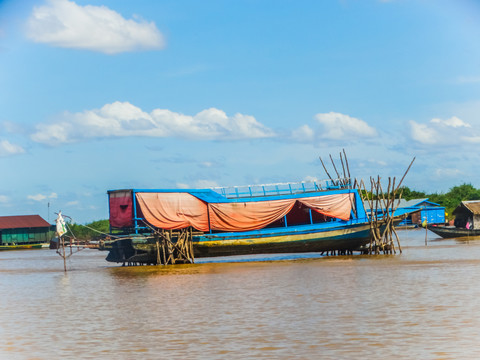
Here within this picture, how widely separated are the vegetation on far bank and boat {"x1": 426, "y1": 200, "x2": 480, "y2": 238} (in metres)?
28.7

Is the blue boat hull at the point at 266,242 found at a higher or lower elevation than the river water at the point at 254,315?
higher

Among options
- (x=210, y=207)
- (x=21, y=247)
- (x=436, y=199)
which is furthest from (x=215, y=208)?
(x=436, y=199)

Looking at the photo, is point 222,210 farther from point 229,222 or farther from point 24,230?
point 24,230

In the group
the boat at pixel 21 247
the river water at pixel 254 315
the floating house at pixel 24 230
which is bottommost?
the river water at pixel 254 315

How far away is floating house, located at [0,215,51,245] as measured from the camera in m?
78.6

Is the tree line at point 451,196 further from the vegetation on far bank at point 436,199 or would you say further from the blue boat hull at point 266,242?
the blue boat hull at point 266,242

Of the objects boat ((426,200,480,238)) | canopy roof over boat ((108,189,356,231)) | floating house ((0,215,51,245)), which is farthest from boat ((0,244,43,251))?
canopy roof over boat ((108,189,356,231))

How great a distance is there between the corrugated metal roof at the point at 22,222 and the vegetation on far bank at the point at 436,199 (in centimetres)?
547

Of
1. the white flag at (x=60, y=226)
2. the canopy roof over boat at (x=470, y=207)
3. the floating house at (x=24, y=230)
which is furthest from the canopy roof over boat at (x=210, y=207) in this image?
the floating house at (x=24, y=230)

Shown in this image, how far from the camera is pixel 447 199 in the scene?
9225cm

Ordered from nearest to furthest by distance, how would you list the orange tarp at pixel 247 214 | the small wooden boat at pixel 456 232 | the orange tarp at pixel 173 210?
the orange tarp at pixel 173 210
the orange tarp at pixel 247 214
the small wooden boat at pixel 456 232

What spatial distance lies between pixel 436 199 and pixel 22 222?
53.1m

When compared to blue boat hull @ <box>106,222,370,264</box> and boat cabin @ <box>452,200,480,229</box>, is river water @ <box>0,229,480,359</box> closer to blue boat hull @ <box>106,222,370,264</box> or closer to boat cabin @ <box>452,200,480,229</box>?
blue boat hull @ <box>106,222,370,264</box>

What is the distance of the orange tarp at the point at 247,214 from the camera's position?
32.7 meters
